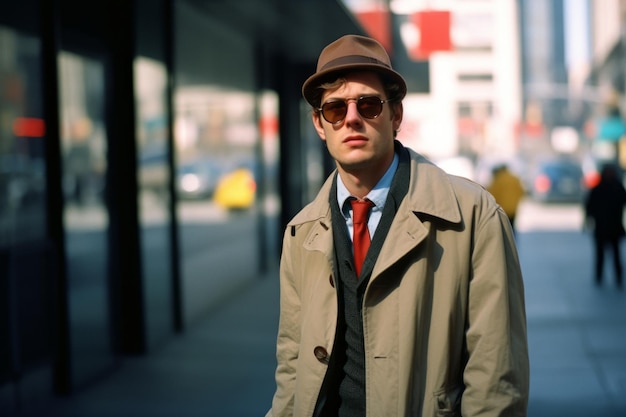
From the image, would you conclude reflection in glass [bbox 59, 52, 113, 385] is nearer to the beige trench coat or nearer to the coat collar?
the coat collar

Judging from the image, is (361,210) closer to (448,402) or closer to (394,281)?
(394,281)

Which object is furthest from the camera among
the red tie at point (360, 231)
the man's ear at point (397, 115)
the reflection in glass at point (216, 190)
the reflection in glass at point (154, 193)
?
the reflection in glass at point (216, 190)

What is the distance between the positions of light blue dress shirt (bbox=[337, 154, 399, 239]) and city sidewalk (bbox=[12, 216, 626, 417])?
405 cm

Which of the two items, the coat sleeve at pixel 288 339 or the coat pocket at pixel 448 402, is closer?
the coat pocket at pixel 448 402

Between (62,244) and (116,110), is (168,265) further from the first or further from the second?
(62,244)

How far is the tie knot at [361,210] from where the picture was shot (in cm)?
274

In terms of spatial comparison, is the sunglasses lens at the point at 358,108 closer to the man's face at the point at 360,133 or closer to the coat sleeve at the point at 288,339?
the man's face at the point at 360,133

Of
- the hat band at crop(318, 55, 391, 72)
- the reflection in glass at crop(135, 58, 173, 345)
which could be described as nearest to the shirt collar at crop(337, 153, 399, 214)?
the hat band at crop(318, 55, 391, 72)

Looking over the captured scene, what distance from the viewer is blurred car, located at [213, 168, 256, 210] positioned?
14203 mm

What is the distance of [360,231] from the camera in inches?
107

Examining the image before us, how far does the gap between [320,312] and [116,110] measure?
643 cm

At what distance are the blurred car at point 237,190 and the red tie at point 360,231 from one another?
36.7 feet

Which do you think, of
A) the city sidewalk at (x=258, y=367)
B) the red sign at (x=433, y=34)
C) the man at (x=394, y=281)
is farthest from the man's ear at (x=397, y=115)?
the red sign at (x=433, y=34)

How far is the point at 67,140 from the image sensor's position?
7582mm
